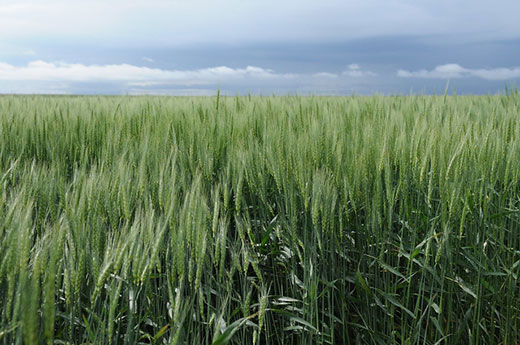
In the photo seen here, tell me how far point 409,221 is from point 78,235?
880 millimetres

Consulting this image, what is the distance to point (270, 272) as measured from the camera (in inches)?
45.1

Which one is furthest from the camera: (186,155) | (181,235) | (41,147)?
(41,147)

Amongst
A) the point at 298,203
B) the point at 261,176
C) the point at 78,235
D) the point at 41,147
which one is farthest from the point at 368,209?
the point at 41,147

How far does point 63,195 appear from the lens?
938 millimetres

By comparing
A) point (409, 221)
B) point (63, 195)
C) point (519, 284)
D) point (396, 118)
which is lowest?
point (519, 284)

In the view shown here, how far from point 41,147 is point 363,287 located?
1.28 m

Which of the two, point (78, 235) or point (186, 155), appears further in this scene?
point (186, 155)

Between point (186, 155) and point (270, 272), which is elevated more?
point (186, 155)

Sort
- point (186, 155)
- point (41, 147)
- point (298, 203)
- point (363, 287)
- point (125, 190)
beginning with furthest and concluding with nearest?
point (41, 147), point (186, 155), point (298, 203), point (363, 287), point (125, 190)

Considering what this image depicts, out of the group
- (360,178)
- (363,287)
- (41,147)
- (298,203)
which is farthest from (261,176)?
(41,147)

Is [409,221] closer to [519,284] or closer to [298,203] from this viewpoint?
[298,203]

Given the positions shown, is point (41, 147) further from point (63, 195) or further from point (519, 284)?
point (519, 284)

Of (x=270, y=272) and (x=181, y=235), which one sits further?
(x=270, y=272)

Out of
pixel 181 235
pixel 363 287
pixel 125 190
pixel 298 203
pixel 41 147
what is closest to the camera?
pixel 181 235
